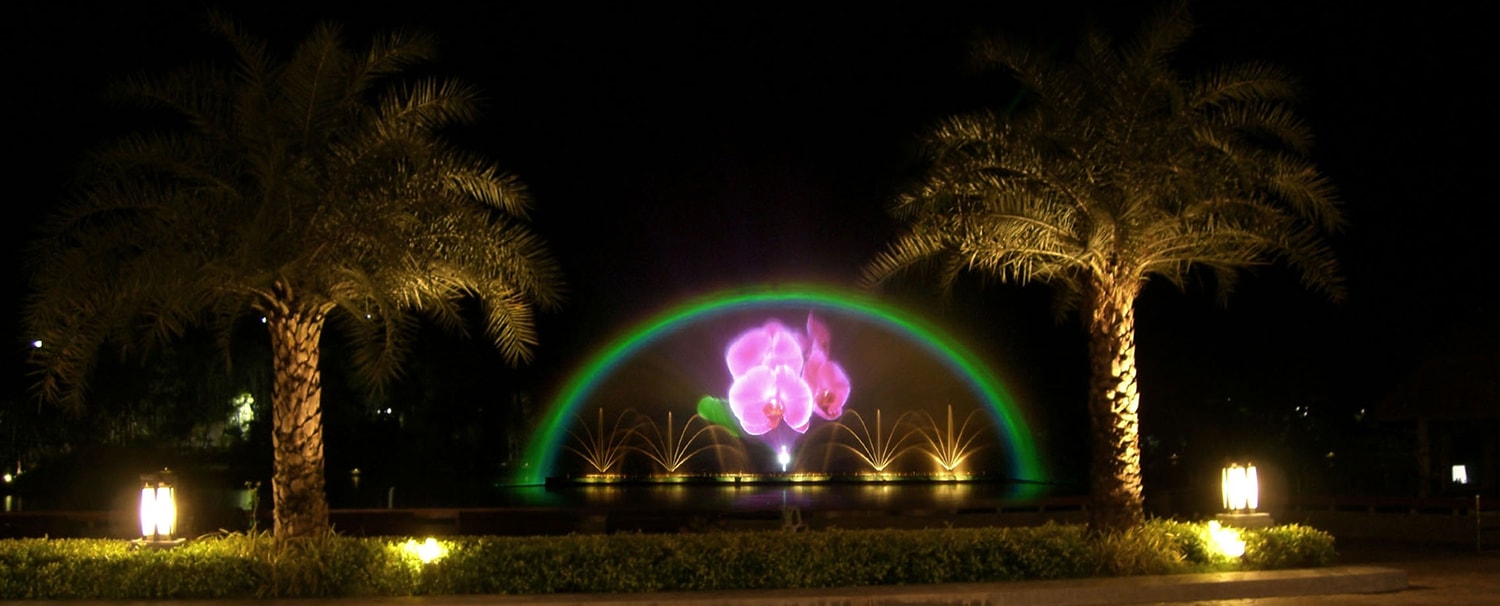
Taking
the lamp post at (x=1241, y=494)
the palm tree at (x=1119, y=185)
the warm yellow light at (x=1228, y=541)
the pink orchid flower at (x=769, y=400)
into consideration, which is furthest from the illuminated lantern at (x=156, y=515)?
the pink orchid flower at (x=769, y=400)

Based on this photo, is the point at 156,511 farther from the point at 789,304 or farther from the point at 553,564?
the point at 789,304

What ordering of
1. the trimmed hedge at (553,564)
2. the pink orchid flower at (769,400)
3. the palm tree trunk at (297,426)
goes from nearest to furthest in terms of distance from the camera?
1. the trimmed hedge at (553,564)
2. the palm tree trunk at (297,426)
3. the pink orchid flower at (769,400)

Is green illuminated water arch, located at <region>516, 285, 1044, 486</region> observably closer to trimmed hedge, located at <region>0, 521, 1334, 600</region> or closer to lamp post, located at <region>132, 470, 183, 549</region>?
trimmed hedge, located at <region>0, 521, 1334, 600</region>

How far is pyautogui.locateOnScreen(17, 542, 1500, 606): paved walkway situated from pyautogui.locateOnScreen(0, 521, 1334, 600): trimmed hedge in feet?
1.02

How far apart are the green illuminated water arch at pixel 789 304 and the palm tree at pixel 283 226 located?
3183cm

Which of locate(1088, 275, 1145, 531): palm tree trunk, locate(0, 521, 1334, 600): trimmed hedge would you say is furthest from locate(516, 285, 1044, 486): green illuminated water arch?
locate(0, 521, 1334, 600): trimmed hedge

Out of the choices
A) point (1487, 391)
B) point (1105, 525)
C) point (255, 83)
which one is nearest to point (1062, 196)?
point (1105, 525)

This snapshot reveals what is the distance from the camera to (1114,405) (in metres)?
16.8

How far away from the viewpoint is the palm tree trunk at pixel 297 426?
1511 cm

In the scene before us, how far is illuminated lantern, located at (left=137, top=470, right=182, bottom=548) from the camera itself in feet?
47.7

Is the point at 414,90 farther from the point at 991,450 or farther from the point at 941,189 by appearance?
the point at 991,450

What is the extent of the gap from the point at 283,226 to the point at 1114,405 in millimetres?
9766

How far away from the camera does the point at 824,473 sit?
51.0 metres

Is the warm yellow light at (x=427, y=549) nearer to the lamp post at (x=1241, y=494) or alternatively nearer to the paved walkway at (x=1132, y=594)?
the paved walkway at (x=1132, y=594)
